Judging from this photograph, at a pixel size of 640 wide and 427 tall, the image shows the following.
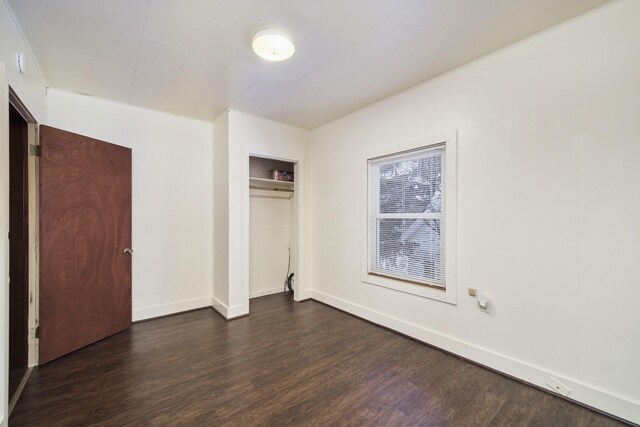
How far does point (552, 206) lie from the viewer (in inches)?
79.0

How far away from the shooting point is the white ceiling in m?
1.81

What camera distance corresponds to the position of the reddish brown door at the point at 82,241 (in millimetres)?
2451

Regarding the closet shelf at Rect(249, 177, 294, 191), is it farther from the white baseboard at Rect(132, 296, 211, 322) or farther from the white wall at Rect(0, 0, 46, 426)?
the white wall at Rect(0, 0, 46, 426)

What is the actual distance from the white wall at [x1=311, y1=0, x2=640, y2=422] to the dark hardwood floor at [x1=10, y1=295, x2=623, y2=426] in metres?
0.30

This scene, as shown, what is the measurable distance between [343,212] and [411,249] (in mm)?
1104

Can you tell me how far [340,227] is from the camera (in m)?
3.80

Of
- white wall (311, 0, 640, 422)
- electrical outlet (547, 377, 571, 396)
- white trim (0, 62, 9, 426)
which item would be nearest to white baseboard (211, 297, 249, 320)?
white trim (0, 62, 9, 426)

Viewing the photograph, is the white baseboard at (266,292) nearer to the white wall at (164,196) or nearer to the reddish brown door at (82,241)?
the white wall at (164,196)

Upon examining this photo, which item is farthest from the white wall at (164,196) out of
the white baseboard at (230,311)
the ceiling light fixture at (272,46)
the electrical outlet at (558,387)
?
the electrical outlet at (558,387)

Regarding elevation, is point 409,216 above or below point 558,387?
above

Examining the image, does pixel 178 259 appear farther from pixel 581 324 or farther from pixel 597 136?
pixel 597 136

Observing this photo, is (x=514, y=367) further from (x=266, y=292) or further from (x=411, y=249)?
(x=266, y=292)

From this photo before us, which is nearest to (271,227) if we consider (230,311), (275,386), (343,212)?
(343,212)

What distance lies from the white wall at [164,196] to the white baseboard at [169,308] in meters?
0.01
